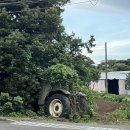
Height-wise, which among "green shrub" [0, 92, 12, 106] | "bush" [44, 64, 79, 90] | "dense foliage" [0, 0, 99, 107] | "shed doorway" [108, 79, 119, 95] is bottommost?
"green shrub" [0, 92, 12, 106]

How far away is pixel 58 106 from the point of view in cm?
1950

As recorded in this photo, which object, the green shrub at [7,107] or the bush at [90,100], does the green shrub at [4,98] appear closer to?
the green shrub at [7,107]

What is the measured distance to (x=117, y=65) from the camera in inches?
4018

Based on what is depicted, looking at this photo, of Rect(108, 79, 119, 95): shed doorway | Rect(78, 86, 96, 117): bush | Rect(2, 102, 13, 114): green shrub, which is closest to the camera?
Rect(78, 86, 96, 117): bush

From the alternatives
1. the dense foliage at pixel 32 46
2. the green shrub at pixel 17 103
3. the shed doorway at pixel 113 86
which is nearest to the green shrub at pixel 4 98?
the green shrub at pixel 17 103

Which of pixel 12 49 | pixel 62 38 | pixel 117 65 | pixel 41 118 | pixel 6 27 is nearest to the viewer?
pixel 41 118

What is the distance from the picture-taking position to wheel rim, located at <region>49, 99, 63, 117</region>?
19.3 metres

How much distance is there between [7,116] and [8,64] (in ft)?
10.6

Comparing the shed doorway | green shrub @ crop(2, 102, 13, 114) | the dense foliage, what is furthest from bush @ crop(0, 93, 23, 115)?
the shed doorway

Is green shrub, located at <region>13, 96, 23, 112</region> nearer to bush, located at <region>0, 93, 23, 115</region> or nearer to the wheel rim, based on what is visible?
bush, located at <region>0, 93, 23, 115</region>

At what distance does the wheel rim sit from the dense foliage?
1511mm


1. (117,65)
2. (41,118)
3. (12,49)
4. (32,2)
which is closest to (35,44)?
(12,49)

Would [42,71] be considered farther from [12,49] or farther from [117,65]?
[117,65]

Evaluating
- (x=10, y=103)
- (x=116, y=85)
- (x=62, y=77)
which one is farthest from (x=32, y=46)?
(x=116, y=85)
